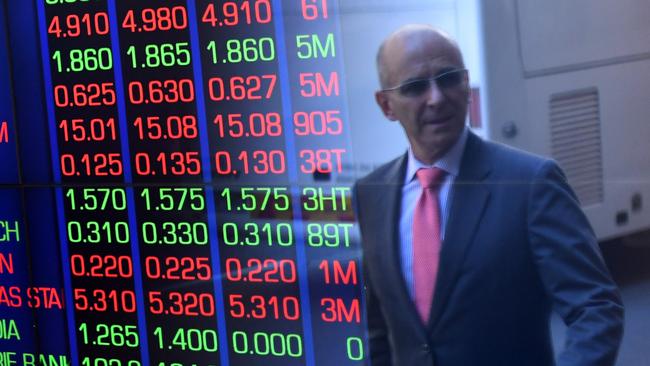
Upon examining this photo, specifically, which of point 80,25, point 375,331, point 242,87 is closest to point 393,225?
point 375,331

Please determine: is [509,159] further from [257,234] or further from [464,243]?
[257,234]

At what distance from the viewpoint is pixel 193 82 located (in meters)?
3.46

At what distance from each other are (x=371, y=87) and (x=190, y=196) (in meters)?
0.72

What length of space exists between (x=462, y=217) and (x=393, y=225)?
22 cm

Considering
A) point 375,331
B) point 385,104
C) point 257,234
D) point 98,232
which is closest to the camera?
point 385,104

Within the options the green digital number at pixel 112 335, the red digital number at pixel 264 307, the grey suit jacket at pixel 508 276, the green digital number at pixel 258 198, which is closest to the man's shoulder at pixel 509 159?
the grey suit jacket at pixel 508 276

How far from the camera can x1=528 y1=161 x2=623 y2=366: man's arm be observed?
2.88 m

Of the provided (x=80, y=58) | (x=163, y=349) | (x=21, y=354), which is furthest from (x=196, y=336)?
(x=80, y=58)

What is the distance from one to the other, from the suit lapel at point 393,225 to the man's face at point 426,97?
3.6 inches

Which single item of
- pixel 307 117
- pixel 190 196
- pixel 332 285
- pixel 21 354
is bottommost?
pixel 21 354

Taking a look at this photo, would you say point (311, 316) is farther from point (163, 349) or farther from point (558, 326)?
point (558, 326)

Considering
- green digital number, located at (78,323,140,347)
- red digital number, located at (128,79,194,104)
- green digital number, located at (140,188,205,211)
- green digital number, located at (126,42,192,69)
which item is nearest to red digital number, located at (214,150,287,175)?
green digital number, located at (140,188,205,211)

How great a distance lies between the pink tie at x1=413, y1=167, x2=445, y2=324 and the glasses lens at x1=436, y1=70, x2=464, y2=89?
24 centimetres

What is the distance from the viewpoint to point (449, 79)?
9.87 ft
